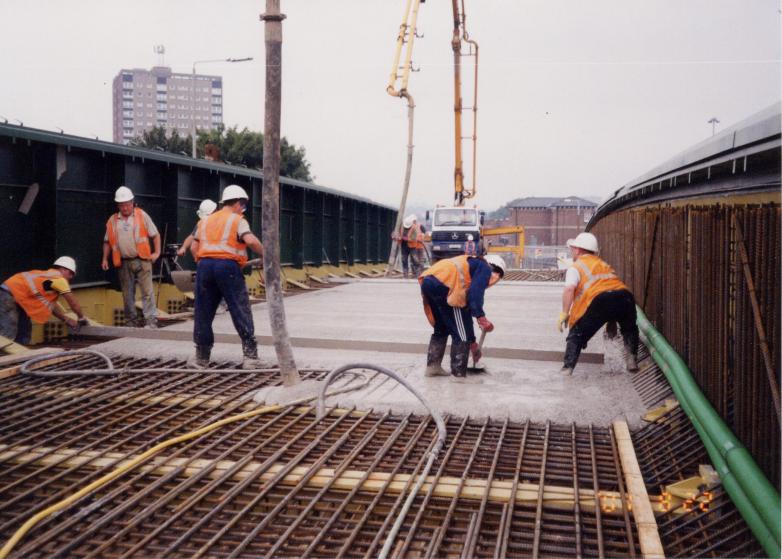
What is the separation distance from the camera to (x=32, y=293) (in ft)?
25.8

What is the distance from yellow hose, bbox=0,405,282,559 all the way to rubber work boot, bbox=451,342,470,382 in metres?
1.73

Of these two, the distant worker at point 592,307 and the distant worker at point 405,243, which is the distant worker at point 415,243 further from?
the distant worker at point 592,307

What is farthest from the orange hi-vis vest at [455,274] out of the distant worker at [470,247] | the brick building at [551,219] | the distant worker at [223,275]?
the brick building at [551,219]

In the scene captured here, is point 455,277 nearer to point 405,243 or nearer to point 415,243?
point 415,243

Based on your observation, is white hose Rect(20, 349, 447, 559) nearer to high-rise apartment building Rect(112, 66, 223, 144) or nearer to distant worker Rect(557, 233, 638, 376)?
distant worker Rect(557, 233, 638, 376)

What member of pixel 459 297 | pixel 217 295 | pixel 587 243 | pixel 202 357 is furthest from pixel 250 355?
pixel 587 243

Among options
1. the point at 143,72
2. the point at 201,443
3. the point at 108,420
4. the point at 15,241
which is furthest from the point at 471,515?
the point at 143,72

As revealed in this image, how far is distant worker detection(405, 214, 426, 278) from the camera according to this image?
21.8 m

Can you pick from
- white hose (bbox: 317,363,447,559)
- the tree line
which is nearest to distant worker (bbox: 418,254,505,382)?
white hose (bbox: 317,363,447,559)

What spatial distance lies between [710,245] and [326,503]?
9.85 ft

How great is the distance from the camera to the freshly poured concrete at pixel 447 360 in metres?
5.78

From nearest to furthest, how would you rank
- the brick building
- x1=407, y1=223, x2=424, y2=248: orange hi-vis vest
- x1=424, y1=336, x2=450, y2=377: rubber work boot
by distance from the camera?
x1=424, y1=336, x2=450, y2=377: rubber work boot
x1=407, y1=223, x2=424, y2=248: orange hi-vis vest
the brick building

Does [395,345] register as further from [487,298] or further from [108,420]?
[487,298]

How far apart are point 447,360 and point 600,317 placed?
1.67 m
